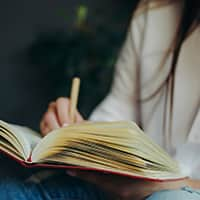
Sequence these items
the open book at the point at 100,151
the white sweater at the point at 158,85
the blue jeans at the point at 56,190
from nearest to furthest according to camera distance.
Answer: the open book at the point at 100,151 → the blue jeans at the point at 56,190 → the white sweater at the point at 158,85

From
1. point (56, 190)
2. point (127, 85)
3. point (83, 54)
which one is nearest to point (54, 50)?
point (83, 54)

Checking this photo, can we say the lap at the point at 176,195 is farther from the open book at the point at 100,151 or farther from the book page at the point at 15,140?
the book page at the point at 15,140

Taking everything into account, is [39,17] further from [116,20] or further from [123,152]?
[123,152]

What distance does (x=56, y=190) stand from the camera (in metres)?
0.85

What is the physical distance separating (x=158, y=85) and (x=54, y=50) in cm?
92

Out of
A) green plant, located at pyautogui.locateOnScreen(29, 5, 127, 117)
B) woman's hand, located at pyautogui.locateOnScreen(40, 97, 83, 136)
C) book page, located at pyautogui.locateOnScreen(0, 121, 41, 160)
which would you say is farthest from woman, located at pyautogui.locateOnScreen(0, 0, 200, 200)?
green plant, located at pyautogui.locateOnScreen(29, 5, 127, 117)

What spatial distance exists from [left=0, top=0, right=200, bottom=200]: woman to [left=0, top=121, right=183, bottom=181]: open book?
0.10m

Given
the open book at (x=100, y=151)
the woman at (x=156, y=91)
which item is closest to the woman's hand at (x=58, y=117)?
the woman at (x=156, y=91)

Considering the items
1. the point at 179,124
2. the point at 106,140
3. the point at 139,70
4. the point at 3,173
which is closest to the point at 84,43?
the point at 139,70

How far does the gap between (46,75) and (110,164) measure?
141 centimetres

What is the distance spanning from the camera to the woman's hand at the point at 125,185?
29.8 inches

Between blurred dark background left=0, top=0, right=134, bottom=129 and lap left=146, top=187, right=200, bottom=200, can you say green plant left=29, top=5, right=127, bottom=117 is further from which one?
lap left=146, top=187, right=200, bottom=200

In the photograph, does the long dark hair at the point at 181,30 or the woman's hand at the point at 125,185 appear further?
the long dark hair at the point at 181,30

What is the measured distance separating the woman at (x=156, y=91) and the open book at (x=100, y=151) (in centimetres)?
10
